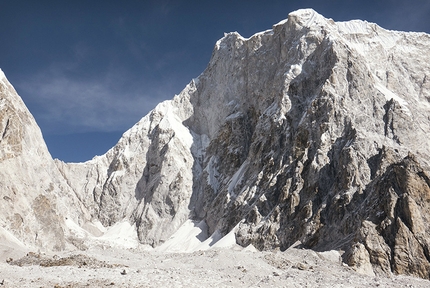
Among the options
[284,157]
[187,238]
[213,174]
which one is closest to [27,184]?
[187,238]

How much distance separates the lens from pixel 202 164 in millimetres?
82312

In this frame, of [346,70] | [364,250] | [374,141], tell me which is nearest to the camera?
[364,250]

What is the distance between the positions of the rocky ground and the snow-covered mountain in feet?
32.0

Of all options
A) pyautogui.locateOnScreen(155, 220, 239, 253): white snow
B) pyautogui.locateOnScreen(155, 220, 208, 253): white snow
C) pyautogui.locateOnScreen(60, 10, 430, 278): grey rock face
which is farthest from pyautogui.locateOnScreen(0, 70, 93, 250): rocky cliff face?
pyautogui.locateOnScreen(60, 10, 430, 278): grey rock face

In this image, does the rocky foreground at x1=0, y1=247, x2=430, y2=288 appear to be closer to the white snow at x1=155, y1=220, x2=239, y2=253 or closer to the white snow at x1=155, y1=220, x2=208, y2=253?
the white snow at x1=155, y1=220, x2=239, y2=253

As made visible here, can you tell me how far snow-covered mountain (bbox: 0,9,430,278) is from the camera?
3894cm

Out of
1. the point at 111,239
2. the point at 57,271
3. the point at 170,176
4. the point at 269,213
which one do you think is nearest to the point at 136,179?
the point at 170,176

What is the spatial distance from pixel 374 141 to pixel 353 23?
116ft

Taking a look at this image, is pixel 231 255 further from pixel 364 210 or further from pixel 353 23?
pixel 353 23

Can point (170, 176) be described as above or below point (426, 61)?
below

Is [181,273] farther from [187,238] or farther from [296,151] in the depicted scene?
[187,238]

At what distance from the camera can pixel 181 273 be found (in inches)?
845

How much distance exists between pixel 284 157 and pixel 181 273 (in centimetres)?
3756

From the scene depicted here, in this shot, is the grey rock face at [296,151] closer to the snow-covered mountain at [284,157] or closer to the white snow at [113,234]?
the snow-covered mountain at [284,157]
